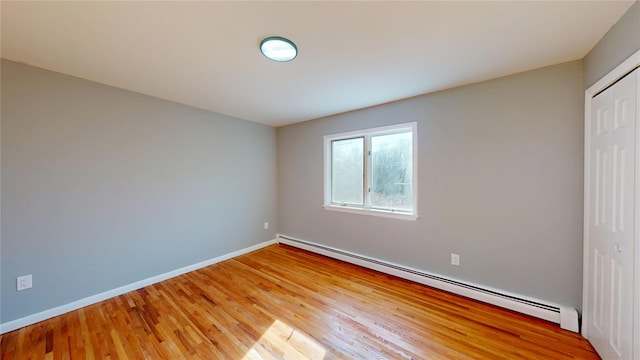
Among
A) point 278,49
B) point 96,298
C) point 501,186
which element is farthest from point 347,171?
point 96,298

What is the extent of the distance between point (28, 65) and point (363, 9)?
9.48 feet

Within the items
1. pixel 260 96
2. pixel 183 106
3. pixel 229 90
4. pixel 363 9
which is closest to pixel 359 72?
pixel 363 9

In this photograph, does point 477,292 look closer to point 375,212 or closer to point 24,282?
point 375,212

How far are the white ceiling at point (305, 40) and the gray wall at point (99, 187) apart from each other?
1.07 ft

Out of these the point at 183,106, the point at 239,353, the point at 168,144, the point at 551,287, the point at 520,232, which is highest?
the point at 183,106

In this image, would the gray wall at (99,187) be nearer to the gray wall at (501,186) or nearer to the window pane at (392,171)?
the window pane at (392,171)

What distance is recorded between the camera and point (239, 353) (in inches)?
63.2

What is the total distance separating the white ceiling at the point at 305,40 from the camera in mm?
1290

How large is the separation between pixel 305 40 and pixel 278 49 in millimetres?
252

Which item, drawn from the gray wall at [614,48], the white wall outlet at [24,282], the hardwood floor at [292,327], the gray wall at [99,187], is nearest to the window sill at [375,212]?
the hardwood floor at [292,327]

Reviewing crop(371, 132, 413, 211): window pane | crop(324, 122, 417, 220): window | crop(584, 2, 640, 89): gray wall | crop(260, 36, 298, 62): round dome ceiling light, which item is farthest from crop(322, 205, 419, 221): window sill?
crop(260, 36, 298, 62): round dome ceiling light

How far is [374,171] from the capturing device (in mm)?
3135

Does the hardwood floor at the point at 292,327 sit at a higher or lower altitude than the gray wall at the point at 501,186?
lower

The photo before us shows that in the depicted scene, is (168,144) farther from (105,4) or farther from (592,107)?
(592,107)
